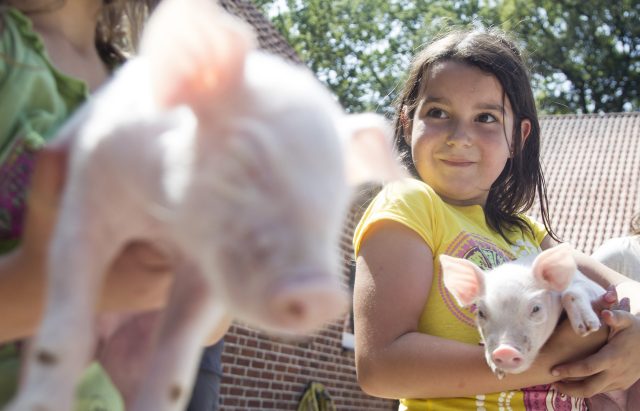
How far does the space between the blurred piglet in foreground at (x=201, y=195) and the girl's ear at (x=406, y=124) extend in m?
2.06

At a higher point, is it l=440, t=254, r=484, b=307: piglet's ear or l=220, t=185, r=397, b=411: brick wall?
l=440, t=254, r=484, b=307: piglet's ear

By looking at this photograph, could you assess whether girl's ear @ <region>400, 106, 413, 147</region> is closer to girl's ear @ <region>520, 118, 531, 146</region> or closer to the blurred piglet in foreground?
girl's ear @ <region>520, 118, 531, 146</region>

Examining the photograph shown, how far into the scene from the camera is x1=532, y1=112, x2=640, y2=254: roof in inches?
597

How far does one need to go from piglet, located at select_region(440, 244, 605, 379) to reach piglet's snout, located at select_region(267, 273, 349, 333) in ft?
5.21

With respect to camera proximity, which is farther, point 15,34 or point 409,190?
point 409,190

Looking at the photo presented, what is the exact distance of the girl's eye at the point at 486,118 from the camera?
2.84 m

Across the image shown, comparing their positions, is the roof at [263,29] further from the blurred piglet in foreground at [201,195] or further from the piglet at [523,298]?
the blurred piglet in foreground at [201,195]

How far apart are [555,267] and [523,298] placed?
5.5 inches

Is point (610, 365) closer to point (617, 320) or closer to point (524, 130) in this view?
point (617, 320)

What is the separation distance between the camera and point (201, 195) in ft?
2.80

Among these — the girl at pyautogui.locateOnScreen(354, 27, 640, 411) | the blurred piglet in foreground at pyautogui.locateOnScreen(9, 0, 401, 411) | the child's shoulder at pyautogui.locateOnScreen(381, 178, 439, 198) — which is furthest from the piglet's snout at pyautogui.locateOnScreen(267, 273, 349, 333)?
the child's shoulder at pyautogui.locateOnScreen(381, 178, 439, 198)

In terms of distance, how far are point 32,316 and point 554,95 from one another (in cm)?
3204

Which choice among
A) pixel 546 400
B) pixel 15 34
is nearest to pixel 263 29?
pixel 546 400

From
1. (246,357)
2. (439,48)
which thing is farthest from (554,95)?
(439,48)
